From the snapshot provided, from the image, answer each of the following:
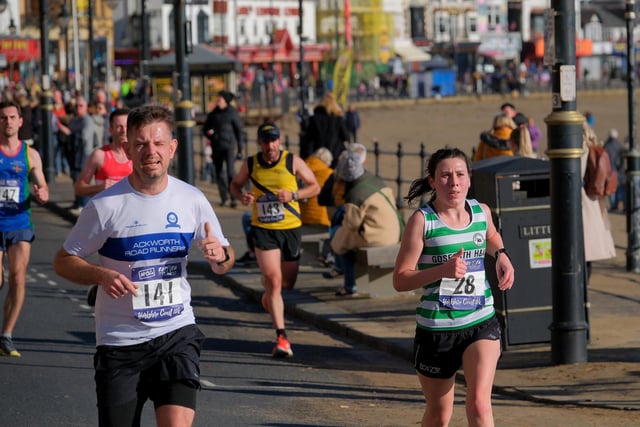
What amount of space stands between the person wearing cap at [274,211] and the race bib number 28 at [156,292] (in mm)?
5054

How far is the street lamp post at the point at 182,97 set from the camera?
1900 cm

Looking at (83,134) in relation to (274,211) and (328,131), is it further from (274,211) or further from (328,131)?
(274,211)

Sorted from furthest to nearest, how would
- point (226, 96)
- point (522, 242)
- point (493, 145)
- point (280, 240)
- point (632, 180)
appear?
point (226, 96) < point (632, 180) < point (493, 145) < point (280, 240) < point (522, 242)

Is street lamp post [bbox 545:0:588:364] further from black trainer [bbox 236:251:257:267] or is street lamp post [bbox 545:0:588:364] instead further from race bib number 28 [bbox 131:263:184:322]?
black trainer [bbox 236:251:257:267]

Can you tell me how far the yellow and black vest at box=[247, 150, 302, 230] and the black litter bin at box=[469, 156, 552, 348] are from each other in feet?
4.79

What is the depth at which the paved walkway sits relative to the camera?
9.69m

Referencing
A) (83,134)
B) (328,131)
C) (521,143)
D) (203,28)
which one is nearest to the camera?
(521,143)

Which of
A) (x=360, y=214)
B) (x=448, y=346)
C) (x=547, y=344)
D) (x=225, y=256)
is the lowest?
(x=547, y=344)

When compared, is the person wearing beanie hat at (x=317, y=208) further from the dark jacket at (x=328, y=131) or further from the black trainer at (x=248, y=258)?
the dark jacket at (x=328, y=131)

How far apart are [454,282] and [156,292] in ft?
4.86

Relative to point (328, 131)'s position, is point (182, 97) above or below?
above

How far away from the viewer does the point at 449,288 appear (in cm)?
703

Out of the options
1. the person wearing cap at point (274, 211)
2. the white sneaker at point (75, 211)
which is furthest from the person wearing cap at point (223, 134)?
the person wearing cap at point (274, 211)

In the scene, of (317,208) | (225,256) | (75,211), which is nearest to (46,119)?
(75,211)
